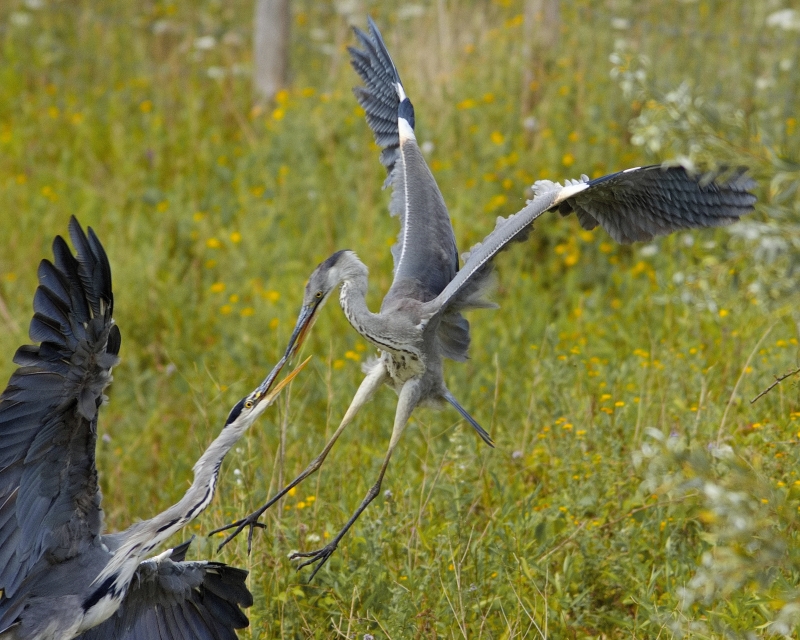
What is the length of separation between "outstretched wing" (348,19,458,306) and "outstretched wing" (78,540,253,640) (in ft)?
4.05

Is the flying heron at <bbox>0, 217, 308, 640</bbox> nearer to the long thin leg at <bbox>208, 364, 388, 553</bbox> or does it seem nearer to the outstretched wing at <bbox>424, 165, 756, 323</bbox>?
the long thin leg at <bbox>208, 364, 388, 553</bbox>

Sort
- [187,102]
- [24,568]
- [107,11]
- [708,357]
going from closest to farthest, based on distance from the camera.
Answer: [24,568] → [708,357] → [187,102] → [107,11]

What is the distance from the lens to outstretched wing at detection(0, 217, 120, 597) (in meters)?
2.72

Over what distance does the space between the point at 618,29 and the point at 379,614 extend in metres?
5.13

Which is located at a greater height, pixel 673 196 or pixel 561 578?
Answer: pixel 673 196

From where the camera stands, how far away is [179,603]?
3334mm

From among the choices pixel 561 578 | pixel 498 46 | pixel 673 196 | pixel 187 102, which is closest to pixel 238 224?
pixel 187 102

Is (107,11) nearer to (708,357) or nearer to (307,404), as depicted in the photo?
(307,404)

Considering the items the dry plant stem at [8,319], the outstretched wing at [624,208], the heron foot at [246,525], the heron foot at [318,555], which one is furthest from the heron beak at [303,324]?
the dry plant stem at [8,319]

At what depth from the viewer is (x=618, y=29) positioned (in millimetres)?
7195

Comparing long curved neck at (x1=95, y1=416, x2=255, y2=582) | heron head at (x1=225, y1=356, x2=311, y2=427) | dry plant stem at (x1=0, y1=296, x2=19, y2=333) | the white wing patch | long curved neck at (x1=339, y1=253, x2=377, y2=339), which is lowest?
dry plant stem at (x1=0, y1=296, x2=19, y2=333)

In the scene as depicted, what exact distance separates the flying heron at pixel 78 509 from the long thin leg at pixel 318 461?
0.21 m

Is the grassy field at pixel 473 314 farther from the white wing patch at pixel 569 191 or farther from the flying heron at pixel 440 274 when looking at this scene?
the white wing patch at pixel 569 191

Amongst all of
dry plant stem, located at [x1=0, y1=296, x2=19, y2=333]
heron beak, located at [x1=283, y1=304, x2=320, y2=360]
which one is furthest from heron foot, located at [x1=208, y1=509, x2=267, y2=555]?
dry plant stem, located at [x1=0, y1=296, x2=19, y2=333]
